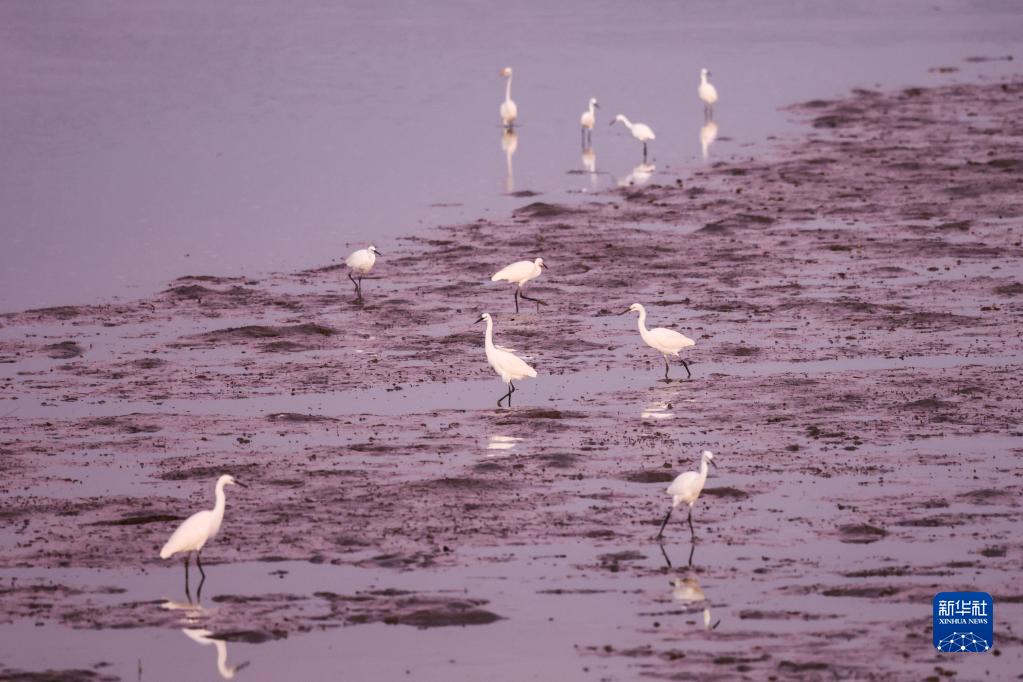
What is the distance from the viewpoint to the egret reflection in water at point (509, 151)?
36281 mm

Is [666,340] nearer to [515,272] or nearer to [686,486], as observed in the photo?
[515,272]

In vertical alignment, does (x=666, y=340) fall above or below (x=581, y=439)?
above

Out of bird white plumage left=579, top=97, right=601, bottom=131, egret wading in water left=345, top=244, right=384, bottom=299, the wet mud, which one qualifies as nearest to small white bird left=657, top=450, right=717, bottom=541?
the wet mud

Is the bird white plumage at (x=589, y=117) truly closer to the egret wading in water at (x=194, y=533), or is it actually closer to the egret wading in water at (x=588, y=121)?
the egret wading in water at (x=588, y=121)

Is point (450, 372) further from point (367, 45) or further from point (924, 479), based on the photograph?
point (367, 45)

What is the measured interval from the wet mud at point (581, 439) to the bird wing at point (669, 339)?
1.67 ft

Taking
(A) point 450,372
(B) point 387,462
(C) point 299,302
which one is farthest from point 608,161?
(B) point 387,462

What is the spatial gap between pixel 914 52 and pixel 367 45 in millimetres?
18163

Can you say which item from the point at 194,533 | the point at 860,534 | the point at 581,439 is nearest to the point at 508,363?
the point at 581,439

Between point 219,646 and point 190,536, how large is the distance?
154 cm

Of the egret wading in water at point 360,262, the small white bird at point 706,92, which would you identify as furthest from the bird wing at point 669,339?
the small white bird at point 706,92

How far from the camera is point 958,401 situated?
20.1 m

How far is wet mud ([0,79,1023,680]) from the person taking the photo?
1418cm

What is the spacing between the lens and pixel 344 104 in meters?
49.0
